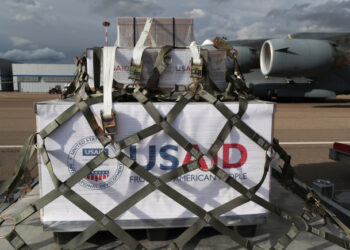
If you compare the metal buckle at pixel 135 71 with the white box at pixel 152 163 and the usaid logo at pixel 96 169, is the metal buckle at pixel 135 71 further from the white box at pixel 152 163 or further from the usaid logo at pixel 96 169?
the usaid logo at pixel 96 169

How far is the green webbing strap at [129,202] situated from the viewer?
60.8 inches

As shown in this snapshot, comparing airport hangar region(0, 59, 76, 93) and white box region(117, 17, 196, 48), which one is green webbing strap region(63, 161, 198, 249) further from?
airport hangar region(0, 59, 76, 93)

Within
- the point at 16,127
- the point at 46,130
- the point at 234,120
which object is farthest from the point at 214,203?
the point at 16,127

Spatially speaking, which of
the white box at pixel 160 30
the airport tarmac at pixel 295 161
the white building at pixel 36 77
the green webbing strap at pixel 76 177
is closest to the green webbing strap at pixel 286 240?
the airport tarmac at pixel 295 161

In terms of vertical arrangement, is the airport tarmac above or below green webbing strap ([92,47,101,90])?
below

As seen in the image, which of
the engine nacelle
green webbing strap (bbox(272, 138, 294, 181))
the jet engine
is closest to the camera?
green webbing strap (bbox(272, 138, 294, 181))

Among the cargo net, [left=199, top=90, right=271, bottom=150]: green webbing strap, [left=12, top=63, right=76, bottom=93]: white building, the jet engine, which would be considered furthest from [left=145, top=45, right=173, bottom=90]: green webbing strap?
[left=12, top=63, right=76, bottom=93]: white building

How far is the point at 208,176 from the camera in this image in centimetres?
167

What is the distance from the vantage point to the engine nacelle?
45.1 ft

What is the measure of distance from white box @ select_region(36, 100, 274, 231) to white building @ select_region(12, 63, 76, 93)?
5462 cm

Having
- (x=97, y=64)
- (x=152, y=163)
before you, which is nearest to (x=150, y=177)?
(x=152, y=163)

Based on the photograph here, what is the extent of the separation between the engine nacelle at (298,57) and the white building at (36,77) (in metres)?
45.9

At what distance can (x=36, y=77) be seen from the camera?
52469mm

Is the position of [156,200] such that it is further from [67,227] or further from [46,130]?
[46,130]
